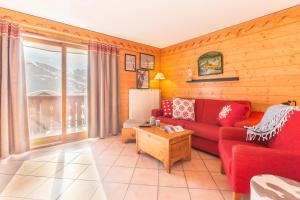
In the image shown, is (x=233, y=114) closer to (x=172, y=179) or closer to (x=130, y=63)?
(x=172, y=179)

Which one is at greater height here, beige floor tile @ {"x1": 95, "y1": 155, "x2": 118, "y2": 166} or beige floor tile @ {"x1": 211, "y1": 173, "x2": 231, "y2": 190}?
beige floor tile @ {"x1": 95, "y1": 155, "x2": 118, "y2": 166}

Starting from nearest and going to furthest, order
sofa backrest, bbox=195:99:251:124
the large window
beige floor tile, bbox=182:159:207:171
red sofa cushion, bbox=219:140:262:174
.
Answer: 1. red sofa cushion, bbox=219:140:262:174
2. beige floor tile, bbox=182:159:207:171
3. the large window
4. sofa backrest, bbox=195:99:251:124

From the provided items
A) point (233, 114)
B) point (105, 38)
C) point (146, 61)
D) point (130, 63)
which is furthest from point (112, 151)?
point (146, 61)

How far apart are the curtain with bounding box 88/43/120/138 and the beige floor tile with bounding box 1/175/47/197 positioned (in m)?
1.44

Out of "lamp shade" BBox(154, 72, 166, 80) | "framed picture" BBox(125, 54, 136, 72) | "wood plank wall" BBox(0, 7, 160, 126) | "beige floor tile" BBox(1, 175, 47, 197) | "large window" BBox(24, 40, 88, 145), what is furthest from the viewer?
"lamp shade" BBox(154, 72, 166, 80)

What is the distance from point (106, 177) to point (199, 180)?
3.62 ft

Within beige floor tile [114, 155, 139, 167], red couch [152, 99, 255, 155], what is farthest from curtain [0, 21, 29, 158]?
red couch [152, 99, 255, 155]

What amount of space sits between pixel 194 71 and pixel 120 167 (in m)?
2.67

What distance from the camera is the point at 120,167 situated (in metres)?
2.12

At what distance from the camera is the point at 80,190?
161 cm

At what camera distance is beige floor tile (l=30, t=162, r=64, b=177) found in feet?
6.26

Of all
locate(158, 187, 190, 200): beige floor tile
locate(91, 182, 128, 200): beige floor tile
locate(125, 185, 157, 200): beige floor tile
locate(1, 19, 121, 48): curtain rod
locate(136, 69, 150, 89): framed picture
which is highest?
locate(1, 19, 121, 48): curtain rod

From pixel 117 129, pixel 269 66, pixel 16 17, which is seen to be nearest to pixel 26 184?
pixel 117 129

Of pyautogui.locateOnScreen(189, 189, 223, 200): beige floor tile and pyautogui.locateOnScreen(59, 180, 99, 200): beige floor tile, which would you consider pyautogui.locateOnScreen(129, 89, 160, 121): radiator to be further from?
pyautogui.locateOnScreen(189, 189, 223, 200): beige floor tile
